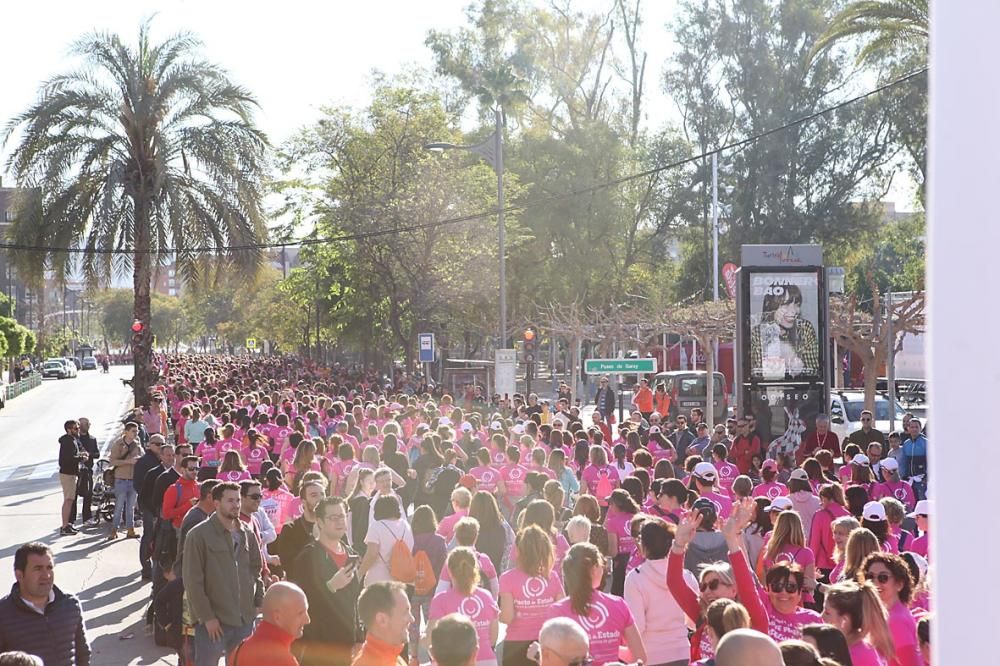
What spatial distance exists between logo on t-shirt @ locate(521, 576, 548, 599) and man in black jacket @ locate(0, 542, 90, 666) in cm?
240

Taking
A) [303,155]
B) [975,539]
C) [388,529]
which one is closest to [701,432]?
[388,529]

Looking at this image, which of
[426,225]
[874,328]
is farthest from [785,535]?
[426,225]

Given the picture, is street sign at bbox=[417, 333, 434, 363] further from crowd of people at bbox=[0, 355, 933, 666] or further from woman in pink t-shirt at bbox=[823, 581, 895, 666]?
woman in pink t-shirt at bbox=[823, 581, 895, 666]

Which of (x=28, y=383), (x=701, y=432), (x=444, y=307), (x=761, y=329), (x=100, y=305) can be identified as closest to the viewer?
(x=701, y=432)

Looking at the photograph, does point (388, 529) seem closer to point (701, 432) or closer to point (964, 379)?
point (964, 379)

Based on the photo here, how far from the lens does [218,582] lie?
7504 millimetres

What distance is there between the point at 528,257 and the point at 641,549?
4180cm

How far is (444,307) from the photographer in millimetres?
39125

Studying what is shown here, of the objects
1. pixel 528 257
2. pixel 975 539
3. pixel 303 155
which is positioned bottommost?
pixel 975 539

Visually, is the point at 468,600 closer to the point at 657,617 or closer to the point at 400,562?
the point at 657,617

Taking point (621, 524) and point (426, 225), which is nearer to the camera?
point (621, 524)

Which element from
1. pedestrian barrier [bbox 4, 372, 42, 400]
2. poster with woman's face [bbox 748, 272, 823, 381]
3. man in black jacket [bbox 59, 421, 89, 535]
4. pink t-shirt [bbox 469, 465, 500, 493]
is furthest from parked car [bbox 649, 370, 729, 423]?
pedestrian barrier [bbox 4, 372, 42, 400]

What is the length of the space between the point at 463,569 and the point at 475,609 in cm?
24

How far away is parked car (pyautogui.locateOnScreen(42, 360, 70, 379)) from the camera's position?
90.6 metres
